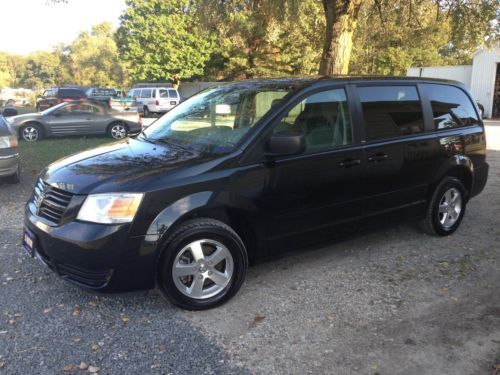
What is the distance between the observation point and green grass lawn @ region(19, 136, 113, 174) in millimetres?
9625

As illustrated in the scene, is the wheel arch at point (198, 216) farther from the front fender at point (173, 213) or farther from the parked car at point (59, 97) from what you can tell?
the parked car at point (59, 97)

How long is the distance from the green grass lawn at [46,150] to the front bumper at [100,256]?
239 inches

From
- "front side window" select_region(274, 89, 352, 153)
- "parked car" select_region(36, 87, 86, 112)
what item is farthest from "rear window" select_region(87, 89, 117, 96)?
"front side window" select_region(274, 89, 352, 153)

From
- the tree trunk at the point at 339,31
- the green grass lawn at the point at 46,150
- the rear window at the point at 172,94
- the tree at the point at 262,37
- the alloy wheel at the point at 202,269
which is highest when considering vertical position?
the tree at the point at 262,37

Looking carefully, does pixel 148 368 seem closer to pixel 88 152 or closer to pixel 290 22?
pixel 88 152

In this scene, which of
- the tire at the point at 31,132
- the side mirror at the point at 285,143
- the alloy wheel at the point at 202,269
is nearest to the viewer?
the alloy wheel at the point at 202,269

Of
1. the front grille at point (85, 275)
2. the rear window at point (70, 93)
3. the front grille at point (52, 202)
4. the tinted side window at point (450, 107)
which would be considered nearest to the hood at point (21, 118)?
the front grille at point (52, 202)

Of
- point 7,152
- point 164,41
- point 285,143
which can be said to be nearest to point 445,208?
point 285,143

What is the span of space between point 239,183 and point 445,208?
2.90 meters

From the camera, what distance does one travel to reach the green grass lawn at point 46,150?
962cm

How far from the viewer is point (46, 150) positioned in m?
11.8

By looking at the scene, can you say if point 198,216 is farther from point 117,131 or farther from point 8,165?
point 117,131

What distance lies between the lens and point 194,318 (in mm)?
3463

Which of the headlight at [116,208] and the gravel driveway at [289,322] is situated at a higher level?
the headlight at [116,208]
